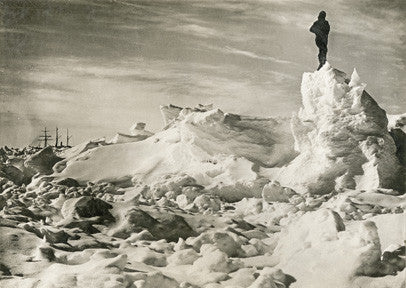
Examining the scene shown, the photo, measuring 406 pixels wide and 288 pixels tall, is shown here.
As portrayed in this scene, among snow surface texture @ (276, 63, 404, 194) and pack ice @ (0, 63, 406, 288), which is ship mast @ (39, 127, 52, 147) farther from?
snow surface texture @ (276, 63, 404, 194)

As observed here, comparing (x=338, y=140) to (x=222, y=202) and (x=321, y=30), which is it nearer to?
(x=321, y=30)

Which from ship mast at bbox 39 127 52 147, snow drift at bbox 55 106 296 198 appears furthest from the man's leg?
ship mast at bbox 39 127 52 147

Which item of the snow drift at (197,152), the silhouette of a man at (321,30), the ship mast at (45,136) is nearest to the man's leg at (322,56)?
the silhouette of a man at (321,30)

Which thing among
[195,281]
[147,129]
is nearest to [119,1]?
[147,129]

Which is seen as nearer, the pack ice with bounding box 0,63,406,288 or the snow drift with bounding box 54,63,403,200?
the pack ice with bounding box 0,63,406,288

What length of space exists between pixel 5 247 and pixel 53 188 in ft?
4.40

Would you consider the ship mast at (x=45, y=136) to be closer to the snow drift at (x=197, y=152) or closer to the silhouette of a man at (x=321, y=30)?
the snow drift at (x=197, y=152)

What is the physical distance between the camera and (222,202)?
234 inches

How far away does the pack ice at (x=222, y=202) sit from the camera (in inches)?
180

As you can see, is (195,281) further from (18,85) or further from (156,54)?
(18,85)

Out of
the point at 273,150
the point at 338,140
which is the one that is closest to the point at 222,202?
the point at 273,150

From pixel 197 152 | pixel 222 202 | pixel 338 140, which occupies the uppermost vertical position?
pixel 338 140

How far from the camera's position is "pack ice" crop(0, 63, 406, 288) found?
4.58 meters

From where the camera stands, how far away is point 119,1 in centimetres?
606
